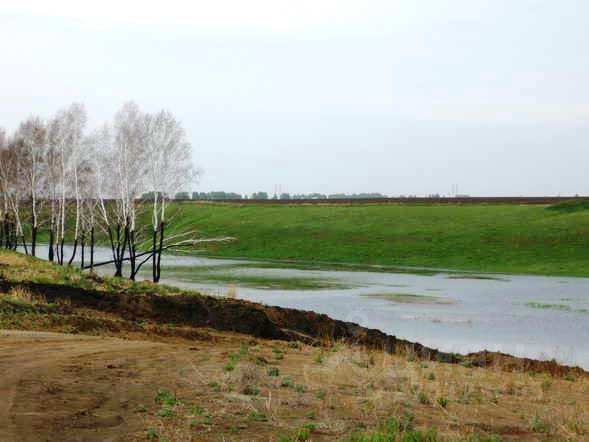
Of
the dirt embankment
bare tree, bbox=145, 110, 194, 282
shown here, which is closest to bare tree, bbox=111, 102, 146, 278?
bare tree, bbox=145, 110, 194, 282

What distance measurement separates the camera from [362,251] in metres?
69.2

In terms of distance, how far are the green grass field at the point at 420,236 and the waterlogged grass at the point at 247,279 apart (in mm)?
14498

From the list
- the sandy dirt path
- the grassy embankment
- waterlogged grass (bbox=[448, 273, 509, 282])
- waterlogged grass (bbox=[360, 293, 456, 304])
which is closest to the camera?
the sandy dirt path

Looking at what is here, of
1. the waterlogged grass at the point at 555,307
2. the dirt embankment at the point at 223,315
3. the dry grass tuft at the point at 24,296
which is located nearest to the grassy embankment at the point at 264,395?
the dry grass tuft at the point at 24,296

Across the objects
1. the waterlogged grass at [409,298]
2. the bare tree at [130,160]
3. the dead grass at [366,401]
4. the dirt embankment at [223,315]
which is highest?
the bare tree at [130,160]

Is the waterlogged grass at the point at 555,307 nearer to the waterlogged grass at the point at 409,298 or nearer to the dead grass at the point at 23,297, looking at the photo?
the waterlogged grass at the point at 409,298

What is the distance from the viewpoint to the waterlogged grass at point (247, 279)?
1775 inches

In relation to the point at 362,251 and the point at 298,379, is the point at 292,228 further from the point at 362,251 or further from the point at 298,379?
the point at 298,379

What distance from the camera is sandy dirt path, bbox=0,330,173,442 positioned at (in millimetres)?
10172

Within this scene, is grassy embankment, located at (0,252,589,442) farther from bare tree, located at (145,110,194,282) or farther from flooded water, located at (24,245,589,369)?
bare tree, located at (145,110,194,282)

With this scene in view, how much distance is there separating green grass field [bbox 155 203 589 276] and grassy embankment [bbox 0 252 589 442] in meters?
40.2

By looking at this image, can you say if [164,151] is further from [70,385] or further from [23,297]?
[70,385]

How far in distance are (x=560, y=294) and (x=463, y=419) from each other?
3107 centimetres

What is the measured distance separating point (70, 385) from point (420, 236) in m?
60.4
